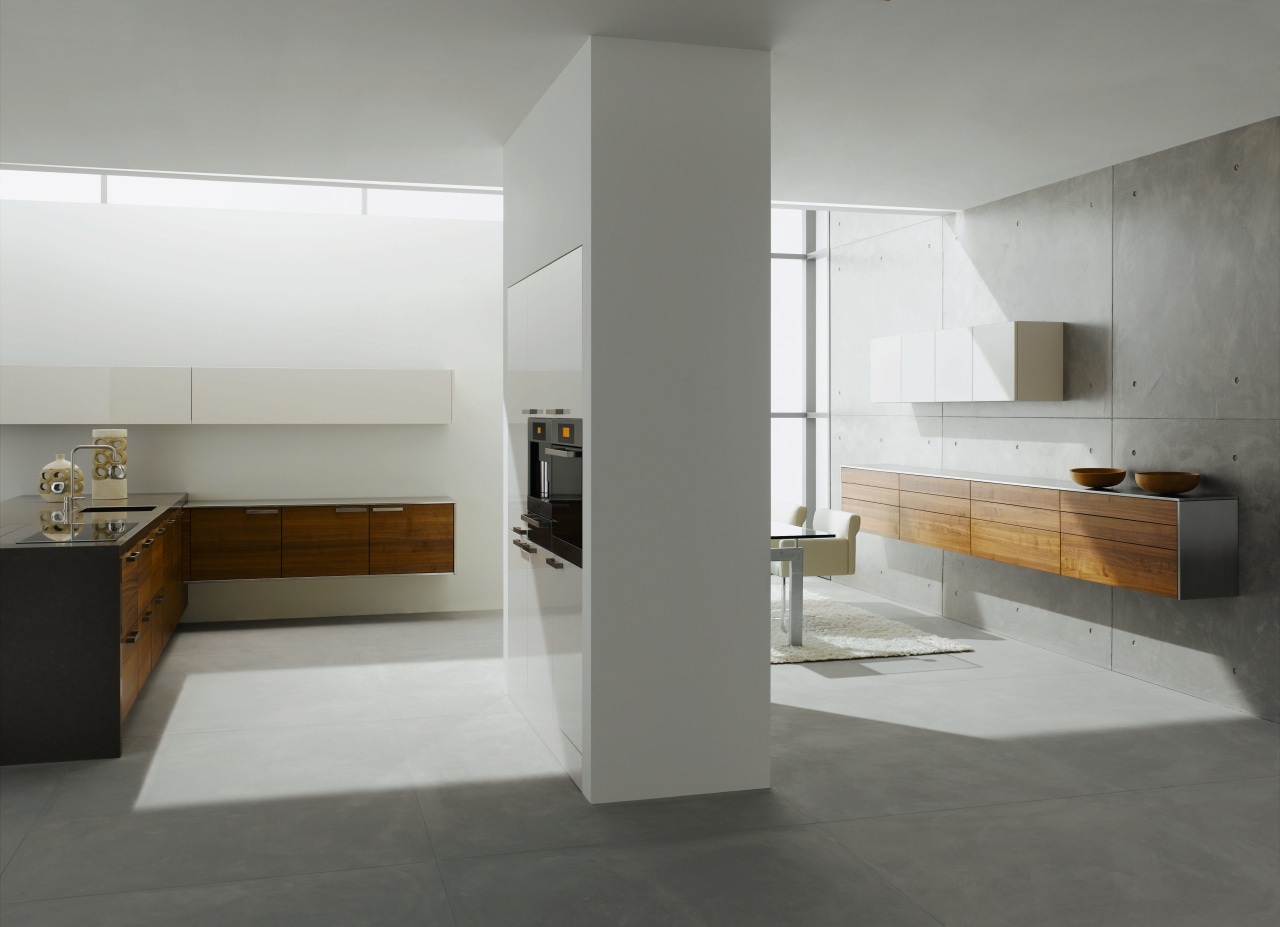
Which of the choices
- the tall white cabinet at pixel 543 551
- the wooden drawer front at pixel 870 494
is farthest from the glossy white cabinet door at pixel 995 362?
the tall white cabinet at pixel 543 551

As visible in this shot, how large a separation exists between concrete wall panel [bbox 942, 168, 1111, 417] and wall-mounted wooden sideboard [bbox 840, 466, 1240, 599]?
620mm

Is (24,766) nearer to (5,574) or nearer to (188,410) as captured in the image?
(5,574)

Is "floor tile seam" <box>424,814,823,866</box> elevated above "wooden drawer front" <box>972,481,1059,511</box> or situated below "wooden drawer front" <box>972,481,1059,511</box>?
below

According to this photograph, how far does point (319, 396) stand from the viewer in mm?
7625

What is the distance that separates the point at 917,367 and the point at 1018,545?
1.65 m

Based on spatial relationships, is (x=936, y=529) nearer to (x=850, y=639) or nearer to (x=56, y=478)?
(x=850, y=639)

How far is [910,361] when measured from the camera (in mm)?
7715

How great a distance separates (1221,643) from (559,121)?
410 cm

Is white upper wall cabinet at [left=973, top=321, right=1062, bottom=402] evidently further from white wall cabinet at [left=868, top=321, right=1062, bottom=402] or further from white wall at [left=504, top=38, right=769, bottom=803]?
white wall at [left=504, top=38, right=769, bottom=803]

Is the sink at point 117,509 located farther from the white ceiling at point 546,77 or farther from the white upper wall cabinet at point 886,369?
the white upper wall cabinet at point 886,369

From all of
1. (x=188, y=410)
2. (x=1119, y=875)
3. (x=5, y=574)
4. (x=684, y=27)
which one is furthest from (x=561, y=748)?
(x=188, y=410)

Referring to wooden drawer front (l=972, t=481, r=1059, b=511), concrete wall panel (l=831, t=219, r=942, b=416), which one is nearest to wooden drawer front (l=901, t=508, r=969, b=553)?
wooden drawer front (l=972, t=481, r=1059, b=511)

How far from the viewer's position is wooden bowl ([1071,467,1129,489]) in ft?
19.4

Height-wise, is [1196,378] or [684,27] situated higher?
[684,27]
